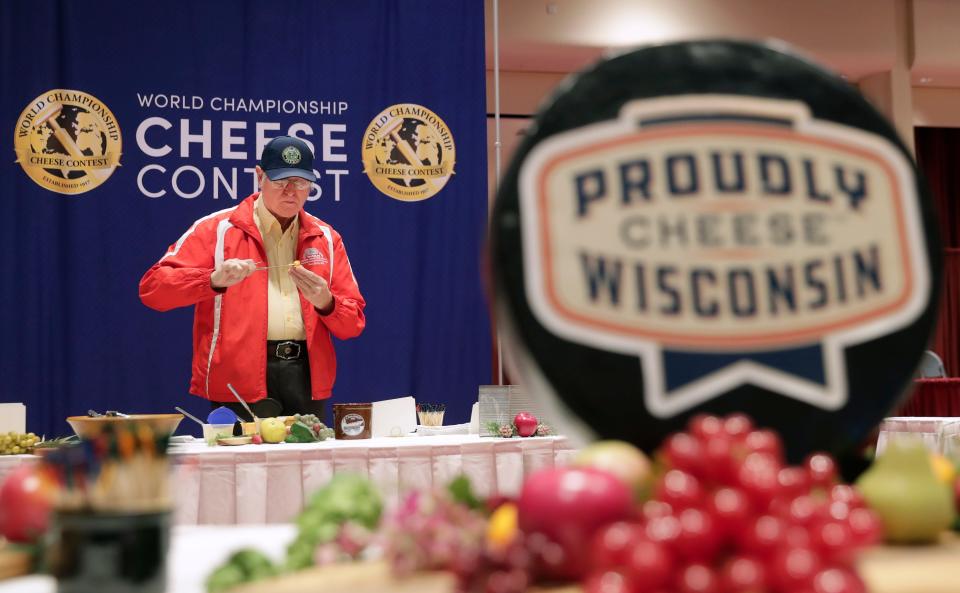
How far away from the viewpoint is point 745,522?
637 millimetres

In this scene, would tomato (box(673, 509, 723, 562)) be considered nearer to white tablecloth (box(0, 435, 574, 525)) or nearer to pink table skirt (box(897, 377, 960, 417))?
white tablecloth (box(0, 435, 574, 525))

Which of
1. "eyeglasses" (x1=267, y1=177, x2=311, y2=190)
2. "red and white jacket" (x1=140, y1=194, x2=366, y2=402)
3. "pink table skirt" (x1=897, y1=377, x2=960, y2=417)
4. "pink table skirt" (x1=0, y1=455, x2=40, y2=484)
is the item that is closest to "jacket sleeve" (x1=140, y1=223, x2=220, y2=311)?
"red and white jacket" (x1=140, y1=194, x2=366, y2=402)

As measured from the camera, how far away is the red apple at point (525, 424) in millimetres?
3109

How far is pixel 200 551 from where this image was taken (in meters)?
1.00

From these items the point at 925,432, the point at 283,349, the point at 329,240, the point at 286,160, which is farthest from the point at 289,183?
the point at 925,432

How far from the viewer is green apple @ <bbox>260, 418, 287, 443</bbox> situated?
9.71 feet

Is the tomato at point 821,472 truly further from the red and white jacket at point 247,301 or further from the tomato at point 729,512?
the red and white jacket at point 247,301

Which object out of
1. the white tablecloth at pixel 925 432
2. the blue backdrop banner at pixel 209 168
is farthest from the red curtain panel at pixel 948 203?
the white tablecloth at pixel 925 432

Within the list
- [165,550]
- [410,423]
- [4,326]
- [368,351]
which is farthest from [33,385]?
[165,550]

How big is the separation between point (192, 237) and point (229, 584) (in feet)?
10.9

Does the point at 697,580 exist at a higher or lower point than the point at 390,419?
higher

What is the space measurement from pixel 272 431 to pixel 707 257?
2.27 metres

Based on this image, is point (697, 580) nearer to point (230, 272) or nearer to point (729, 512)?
point (729, 512)

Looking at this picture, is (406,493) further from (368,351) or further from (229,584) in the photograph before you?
(368,351)
